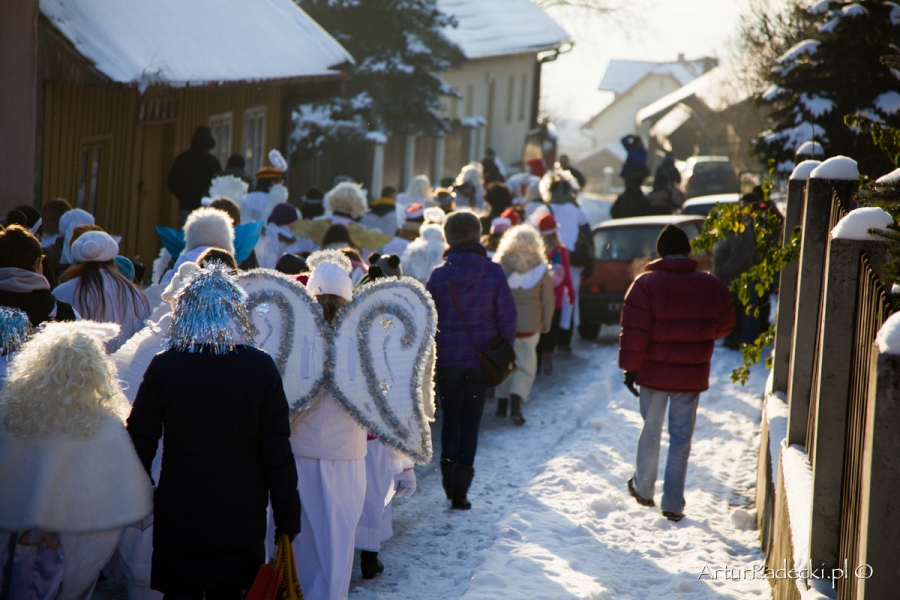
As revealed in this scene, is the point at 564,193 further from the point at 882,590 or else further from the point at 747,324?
the point at 882,590

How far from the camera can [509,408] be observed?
9688 millimetres

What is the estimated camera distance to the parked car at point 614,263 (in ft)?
43.1

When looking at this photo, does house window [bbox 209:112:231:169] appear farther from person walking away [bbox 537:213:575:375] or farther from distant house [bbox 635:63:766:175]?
distant house [bbox 635:63:766:175]

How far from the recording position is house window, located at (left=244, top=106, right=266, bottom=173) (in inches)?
618

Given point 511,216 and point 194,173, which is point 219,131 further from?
point 511,216

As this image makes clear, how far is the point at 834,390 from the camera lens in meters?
4.16

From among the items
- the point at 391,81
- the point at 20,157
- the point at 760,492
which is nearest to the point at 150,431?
the point at 760,492

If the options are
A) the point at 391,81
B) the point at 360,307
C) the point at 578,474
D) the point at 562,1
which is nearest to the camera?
the point at 360,307

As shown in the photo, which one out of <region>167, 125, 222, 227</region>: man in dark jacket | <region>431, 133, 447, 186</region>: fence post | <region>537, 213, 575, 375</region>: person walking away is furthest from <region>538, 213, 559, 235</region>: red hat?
<region>431, 133, 447, 186</region>: fence post

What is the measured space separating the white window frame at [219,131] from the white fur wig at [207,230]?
7589mm

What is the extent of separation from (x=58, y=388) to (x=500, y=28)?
3423 centimetres

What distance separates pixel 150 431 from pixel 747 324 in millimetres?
9385

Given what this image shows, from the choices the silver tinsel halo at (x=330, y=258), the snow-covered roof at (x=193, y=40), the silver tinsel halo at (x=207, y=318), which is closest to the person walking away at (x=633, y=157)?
the snow-covered roof at (x=193, y=40)

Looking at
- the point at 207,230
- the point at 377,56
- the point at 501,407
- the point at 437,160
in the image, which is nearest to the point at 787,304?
the point at 501,407
